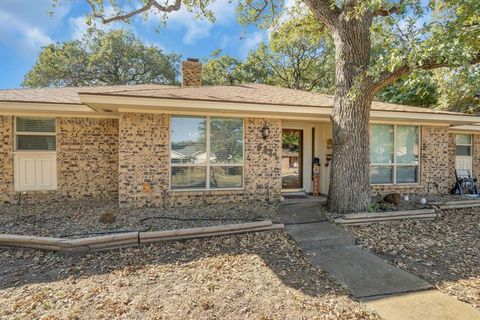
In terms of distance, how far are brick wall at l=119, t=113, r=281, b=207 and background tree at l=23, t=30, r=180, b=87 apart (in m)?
17.7

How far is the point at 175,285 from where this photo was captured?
355 centimetres

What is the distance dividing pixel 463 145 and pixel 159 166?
1149cm

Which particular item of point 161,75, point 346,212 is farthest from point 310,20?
point 161,75

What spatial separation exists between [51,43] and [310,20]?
880 inches

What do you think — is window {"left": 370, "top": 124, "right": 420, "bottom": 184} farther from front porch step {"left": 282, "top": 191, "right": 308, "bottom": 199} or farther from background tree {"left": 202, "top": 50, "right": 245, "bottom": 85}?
background tree {"left": 202, "top": 50, "right": 245, "bottom": 85}

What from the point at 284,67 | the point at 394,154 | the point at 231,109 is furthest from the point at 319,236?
the point at 284,67

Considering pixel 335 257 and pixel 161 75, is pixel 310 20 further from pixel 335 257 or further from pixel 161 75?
pixel 161 75

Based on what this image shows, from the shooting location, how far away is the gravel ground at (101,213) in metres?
5.32

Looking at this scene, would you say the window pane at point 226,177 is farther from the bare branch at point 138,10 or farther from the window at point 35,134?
the bare branch at point 138,10

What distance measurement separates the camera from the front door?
928 centimetres

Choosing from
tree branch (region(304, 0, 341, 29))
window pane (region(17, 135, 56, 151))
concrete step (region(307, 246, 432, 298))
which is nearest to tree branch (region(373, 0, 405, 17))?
tree branch (region(304, 0, 341, 29))

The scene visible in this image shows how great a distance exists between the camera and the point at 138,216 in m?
6.16

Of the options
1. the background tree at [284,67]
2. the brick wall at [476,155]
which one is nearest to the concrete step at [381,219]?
the brick wall at [476,155]

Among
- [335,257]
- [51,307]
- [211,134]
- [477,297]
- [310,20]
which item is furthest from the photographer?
[310,20]
